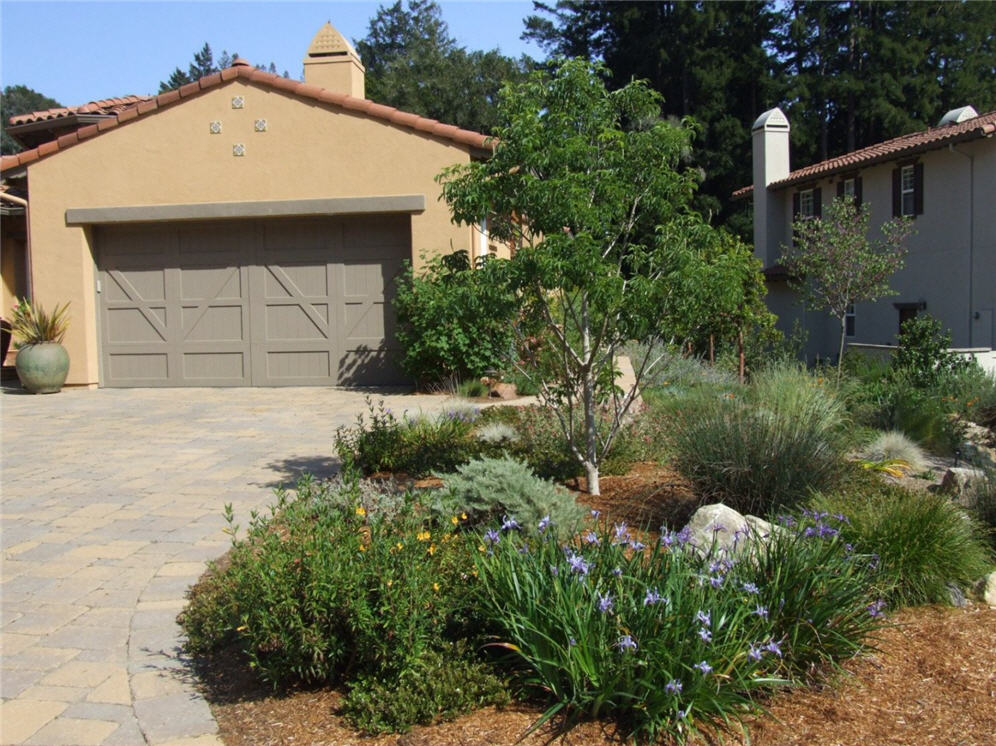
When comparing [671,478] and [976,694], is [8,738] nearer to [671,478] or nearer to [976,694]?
[976,694]

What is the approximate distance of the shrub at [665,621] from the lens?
126 inches

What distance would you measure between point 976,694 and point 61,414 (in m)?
10.7

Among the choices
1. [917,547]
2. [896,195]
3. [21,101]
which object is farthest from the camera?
[21,101]

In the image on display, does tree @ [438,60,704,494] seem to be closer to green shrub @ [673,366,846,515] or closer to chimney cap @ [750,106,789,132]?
green shrub @ [673,366,846,515]

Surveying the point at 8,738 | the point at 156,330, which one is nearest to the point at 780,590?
the point at 8,738

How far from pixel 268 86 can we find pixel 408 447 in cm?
794

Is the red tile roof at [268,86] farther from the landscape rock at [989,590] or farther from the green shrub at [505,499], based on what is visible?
the landscape rock at [989,590]

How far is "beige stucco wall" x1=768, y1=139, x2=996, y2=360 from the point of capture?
17.9m

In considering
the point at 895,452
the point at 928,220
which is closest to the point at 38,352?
the point at 895,452

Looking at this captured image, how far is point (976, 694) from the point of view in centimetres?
356

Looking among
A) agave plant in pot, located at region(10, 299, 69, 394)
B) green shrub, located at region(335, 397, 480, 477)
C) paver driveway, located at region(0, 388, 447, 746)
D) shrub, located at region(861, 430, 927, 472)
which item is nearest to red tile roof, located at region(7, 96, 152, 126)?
agave plant in pot, located at region(10, 299, 69, 394)

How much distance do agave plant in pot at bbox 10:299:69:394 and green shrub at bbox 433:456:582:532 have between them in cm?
1019

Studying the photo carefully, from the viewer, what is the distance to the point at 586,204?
5.60m

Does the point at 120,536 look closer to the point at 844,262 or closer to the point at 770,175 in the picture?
the point at 844,262
